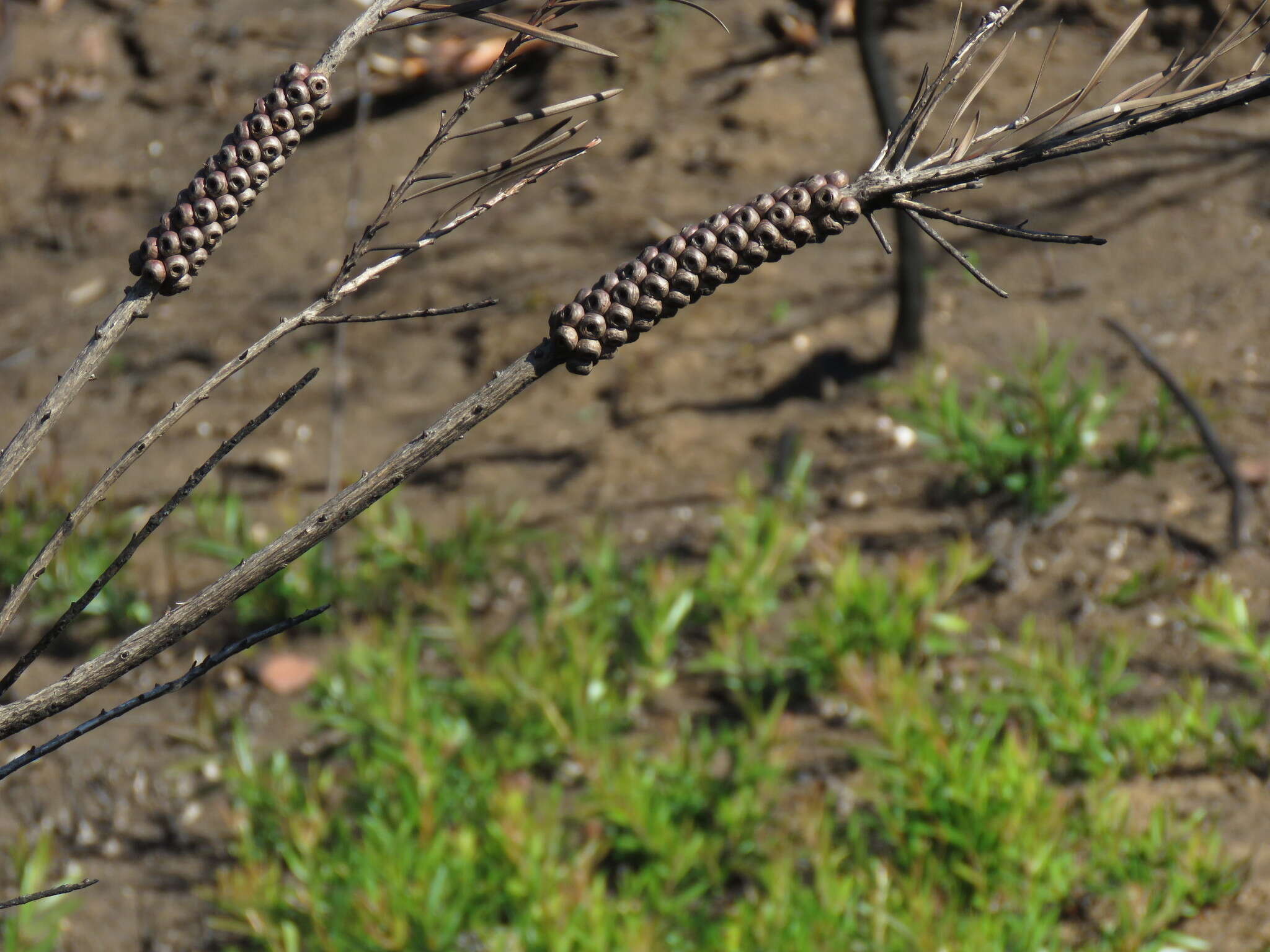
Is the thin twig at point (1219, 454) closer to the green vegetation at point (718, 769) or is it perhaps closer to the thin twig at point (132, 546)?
the green vegetation at point (718, 769)

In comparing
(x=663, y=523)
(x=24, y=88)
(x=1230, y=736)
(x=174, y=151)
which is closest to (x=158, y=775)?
(x=663, y=523)

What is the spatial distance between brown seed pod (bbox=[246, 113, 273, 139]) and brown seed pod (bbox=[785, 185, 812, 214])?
1.00ft

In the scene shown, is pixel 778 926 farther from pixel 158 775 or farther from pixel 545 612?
pixel 158 775

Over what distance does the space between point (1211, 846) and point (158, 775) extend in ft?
7.37

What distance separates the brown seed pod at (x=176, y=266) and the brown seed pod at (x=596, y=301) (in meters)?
0.24

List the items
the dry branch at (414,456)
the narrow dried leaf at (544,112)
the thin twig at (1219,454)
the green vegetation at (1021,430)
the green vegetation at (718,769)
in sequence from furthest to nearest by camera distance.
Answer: the green vegetation at (1021,430) < the thin twig at (1219,454) < the green vegetation at (718,769) < the narrow dried leaf at (544,112) < the dry branch at (414,456)

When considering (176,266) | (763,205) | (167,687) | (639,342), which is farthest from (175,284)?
(639,342)

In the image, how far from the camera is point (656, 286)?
26.0 inches

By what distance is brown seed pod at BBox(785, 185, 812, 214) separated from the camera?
658 millimetres

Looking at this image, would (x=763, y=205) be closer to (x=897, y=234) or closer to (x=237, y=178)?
(x=237, y=178)

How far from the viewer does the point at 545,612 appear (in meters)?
2.79

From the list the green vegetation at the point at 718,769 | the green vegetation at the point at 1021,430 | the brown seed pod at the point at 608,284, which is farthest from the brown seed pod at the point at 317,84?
the green vegetation at the point at 1021,430

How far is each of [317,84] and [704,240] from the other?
0.25 meters

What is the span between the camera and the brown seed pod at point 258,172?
0.70 m
